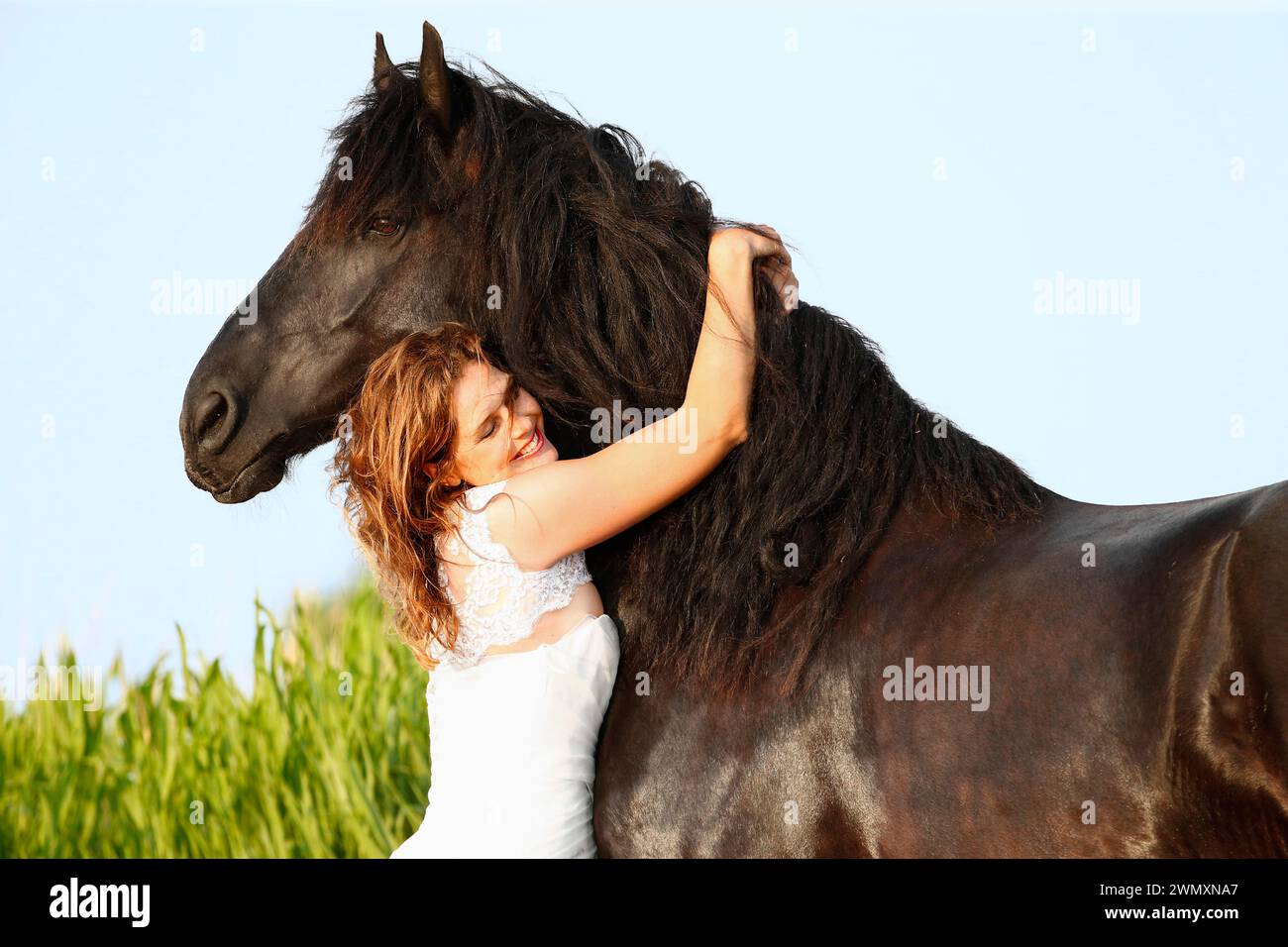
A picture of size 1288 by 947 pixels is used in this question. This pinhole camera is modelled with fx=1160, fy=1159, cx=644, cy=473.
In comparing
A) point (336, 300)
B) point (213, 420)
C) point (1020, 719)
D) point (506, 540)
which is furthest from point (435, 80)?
point (1020, 719)

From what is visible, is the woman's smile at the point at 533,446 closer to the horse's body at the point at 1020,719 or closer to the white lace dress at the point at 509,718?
the white lace dress at the point at 509,718

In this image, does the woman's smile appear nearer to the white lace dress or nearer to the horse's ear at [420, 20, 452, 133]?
the white lace dress

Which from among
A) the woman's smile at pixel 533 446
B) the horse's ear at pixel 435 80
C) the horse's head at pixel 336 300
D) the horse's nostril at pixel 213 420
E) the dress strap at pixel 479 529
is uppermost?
the horse's ear at pixel 435 80

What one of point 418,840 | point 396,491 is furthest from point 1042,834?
point 396,491

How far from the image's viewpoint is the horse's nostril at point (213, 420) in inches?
112

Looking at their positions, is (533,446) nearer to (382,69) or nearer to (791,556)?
(791,556)

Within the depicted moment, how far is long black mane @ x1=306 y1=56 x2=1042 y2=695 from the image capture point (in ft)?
8.36

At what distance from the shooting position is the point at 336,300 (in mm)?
2811

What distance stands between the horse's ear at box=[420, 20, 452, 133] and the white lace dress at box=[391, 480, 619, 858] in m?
0.92

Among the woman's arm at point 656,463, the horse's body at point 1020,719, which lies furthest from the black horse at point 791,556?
the woman's arm at point 656,463

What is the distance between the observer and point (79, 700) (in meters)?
6.56

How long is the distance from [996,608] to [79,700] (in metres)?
5.85

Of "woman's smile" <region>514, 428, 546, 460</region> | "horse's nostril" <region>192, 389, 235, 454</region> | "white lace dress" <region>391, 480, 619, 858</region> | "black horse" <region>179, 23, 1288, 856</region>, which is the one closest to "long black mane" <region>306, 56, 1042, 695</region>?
"black horse" <region>179, 23, 1288, 856</region>

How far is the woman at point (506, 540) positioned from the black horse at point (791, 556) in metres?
0.12
